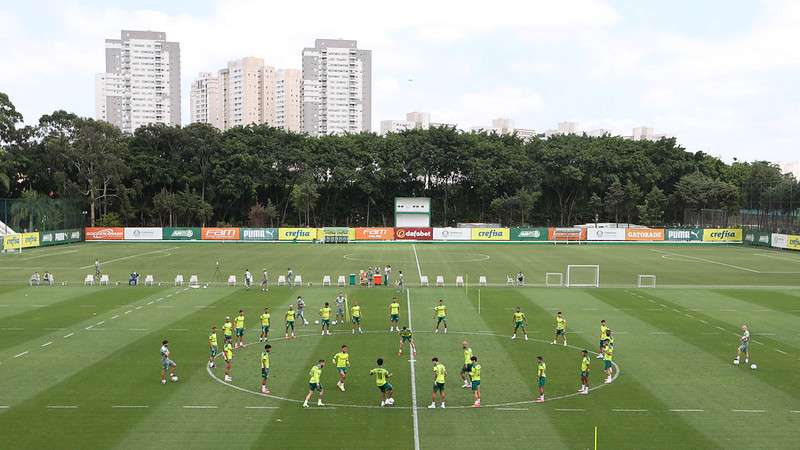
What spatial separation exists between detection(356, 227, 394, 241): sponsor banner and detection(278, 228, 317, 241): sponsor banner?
21.6ft

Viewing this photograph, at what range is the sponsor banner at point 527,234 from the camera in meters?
97.1

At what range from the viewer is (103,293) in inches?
1786

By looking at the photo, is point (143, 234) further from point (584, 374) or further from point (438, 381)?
point (584, 374)

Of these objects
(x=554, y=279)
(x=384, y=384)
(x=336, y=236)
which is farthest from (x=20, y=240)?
(x=384, y=384)

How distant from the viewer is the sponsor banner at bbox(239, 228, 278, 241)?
95.8m

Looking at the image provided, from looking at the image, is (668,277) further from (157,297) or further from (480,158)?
(480,158)

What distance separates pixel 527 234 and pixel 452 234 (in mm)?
11380

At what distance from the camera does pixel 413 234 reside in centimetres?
9631

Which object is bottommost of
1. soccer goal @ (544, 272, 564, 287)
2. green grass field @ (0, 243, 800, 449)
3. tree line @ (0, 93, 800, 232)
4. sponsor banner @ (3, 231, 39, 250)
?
green grass field @ (0, 243, 800, 449)

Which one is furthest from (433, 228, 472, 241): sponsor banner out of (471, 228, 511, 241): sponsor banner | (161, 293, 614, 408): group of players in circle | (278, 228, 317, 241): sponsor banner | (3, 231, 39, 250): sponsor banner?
(161, 293, 614, 408): group of players in circle

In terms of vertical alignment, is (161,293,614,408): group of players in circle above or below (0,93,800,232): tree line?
below

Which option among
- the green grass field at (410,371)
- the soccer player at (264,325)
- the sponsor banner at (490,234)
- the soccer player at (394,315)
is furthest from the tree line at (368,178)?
the soccer player at (264,325)

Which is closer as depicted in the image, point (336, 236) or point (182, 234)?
point (336, 236)

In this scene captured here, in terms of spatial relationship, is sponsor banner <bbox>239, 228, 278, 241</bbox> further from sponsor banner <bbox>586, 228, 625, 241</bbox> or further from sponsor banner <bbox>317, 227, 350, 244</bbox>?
sponsor banner <bbox>586, 228, 625, 241</bbox>
